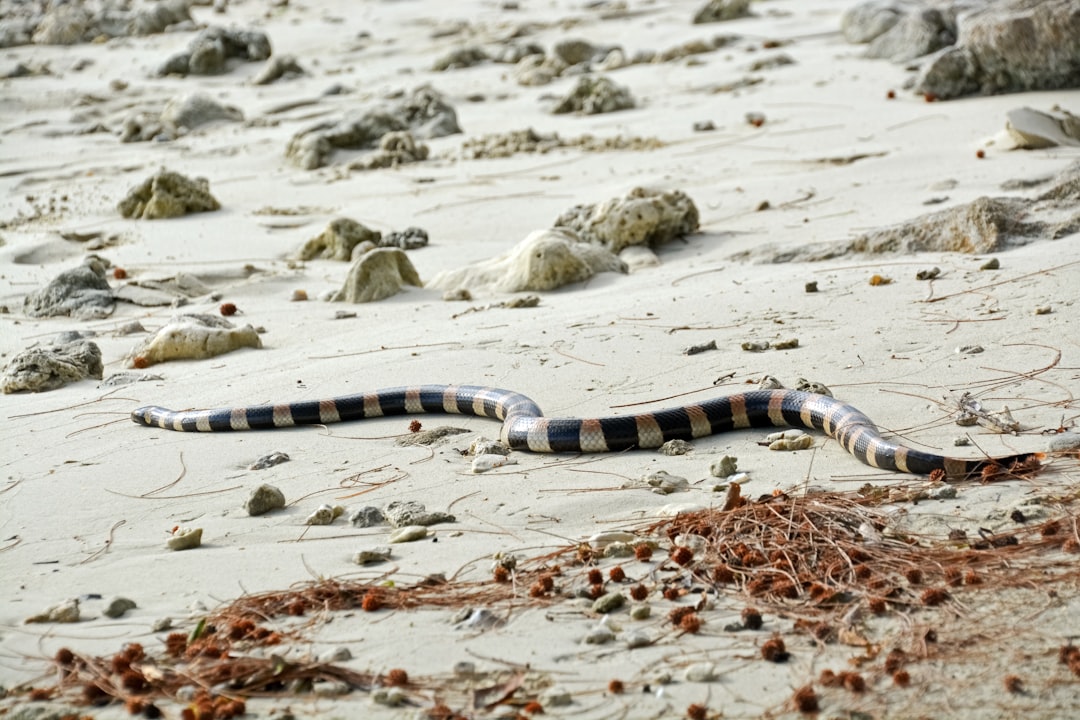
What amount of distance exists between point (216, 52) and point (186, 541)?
14528 mm

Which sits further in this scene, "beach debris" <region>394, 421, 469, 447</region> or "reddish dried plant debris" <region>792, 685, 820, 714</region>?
"beach debris" <region>394, 421, 469, 447</region>

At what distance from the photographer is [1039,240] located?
23.0ft

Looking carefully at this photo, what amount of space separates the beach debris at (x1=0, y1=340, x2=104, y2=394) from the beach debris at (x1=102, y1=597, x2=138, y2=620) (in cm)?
313

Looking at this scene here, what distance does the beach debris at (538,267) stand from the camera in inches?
305

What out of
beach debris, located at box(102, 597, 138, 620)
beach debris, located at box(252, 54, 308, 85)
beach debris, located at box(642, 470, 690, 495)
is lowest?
beach debris, located at box(642, 470, 690, 495)

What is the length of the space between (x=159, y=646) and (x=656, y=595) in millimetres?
1449

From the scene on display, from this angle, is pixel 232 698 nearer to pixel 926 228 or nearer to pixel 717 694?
pixel 717 694

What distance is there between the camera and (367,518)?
4.36 metres

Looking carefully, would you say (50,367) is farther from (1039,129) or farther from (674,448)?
(1039,129)

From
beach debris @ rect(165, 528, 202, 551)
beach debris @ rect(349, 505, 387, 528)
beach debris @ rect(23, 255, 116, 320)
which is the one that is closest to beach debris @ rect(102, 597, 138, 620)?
beach debris @ rect(165, 528, 202, 551)

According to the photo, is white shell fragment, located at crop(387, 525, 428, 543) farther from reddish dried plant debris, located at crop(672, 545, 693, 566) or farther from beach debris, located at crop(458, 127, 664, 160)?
beach debris, located at crop(458, 127, 664, 160)

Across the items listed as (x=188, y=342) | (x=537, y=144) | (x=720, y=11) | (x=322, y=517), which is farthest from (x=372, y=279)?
(x=720, y=11)

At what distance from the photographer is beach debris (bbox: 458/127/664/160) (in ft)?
37.3

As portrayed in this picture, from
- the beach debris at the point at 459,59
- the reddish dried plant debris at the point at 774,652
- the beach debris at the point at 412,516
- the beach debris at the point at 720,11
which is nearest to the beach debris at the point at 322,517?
the beach debris at the point at 412,516
